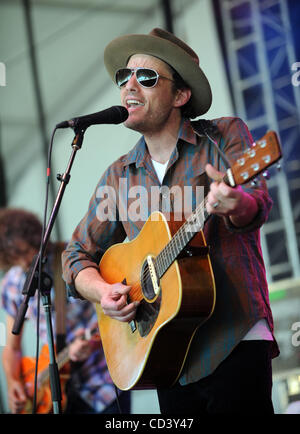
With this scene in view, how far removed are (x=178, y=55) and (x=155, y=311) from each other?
984 mm

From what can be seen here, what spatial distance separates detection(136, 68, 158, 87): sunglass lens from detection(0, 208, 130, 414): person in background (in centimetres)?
167

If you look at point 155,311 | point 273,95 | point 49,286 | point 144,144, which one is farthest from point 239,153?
point 273,95

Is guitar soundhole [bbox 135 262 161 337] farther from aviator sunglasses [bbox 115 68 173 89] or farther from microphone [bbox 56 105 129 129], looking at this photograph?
aviator sunglasses [bbox 115 68 173 89]

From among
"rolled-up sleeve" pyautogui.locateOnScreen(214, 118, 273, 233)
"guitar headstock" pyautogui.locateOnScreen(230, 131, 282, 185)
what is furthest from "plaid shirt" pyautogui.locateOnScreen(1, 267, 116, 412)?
"guitar headstock" pyautogui.locateOnScreen(230, 131, 282, 185)

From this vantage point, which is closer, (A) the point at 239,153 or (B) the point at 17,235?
(A) the point at 239,153

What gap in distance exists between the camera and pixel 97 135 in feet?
12.6

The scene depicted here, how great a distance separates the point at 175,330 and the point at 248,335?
0.23 meters

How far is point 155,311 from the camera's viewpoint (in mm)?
2076

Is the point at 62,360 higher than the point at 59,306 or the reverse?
the reverse

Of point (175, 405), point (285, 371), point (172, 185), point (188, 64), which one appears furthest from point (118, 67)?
point (285, 371)

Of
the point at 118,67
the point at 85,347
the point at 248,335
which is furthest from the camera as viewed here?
the point at 85,347

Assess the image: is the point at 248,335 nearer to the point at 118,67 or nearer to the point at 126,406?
the point at 118,67

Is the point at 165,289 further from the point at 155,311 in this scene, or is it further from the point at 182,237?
the point at 182,237

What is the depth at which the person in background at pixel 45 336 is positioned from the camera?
3488mm
